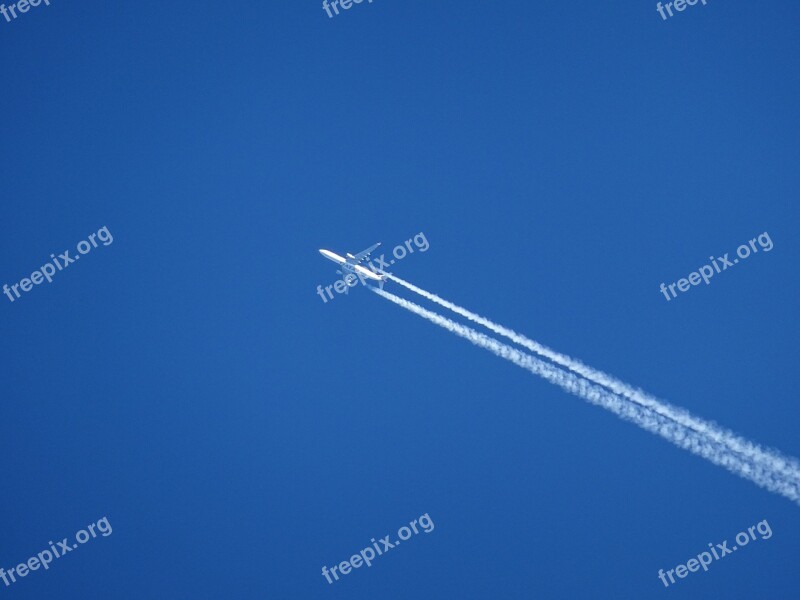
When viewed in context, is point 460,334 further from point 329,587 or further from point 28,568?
point 28,568

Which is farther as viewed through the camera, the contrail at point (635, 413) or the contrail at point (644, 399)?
the contrail at point (644, 399)

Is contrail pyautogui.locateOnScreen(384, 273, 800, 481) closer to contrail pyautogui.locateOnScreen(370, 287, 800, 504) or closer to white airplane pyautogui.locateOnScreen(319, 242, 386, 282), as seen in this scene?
contrail pyautogui.locateOnScreen(370, 287, 800, 504)

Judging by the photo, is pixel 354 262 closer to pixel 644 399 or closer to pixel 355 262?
pixel 355 262

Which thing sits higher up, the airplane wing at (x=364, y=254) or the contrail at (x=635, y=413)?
the airplane wing at (x=364, y=254)

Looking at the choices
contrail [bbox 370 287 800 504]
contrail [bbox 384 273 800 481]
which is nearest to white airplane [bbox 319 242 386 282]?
contrail [bbox 384 273 800 481]

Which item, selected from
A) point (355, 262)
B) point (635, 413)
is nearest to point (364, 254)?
point (355, 262)

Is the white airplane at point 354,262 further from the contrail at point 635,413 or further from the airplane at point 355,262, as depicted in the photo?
the contrail at point 635,413

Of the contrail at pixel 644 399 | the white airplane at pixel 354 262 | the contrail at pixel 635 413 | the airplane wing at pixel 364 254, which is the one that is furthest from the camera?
the airplane wing at pixel 364 254

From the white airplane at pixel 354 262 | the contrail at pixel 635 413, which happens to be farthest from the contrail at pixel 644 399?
the white airplane at pixel 354 262

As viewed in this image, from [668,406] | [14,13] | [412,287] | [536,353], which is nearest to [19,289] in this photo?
[14,13]
